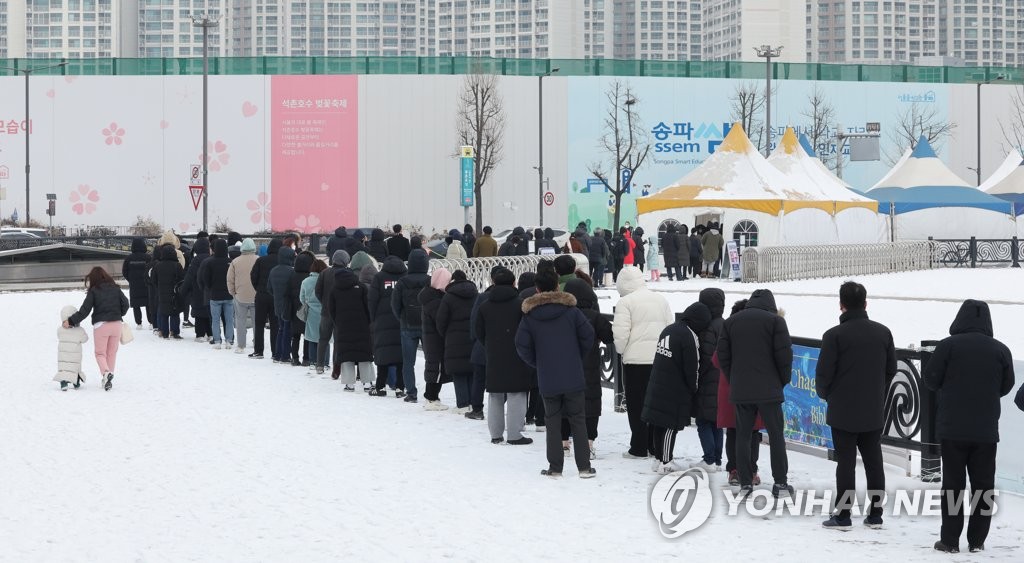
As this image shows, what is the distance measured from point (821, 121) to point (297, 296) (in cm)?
5358

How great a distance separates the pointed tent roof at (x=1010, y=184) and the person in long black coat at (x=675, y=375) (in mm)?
39328

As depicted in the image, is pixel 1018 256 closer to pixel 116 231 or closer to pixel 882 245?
pixel 882 245

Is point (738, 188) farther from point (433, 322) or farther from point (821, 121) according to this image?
point (821, 121)

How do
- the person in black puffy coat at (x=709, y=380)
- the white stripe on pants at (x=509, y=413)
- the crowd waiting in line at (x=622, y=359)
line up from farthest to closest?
the white stripe on pants at (x=509, y=413), the person in black puffy coat at (x=709, y=380), the crowd waiting in line at (x=622, y=359)

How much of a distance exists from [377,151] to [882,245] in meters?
30.7

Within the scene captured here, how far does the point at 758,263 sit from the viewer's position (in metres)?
33.6

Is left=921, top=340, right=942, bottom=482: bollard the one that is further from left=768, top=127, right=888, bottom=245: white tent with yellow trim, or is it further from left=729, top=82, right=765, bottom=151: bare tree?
left=729, top=82, right=765, bottom=151: bare tree

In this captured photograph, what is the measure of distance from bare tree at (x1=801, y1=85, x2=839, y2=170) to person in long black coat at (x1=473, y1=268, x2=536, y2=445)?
5752 cm

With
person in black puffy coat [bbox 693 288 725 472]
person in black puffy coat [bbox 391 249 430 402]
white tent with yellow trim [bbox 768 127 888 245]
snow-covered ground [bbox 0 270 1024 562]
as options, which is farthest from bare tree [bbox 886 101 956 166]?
person in black puffy coat [bbox 693 288 725 472]

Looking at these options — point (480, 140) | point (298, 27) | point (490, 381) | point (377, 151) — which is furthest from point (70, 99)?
point (298, 27)

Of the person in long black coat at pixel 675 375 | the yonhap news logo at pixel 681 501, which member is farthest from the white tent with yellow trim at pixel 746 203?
the yonhap news logo at pixel 681 501

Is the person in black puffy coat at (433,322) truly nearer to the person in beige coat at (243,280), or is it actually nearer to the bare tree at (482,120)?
the person in beige coat at (243,280)

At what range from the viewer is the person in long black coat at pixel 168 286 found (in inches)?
803
